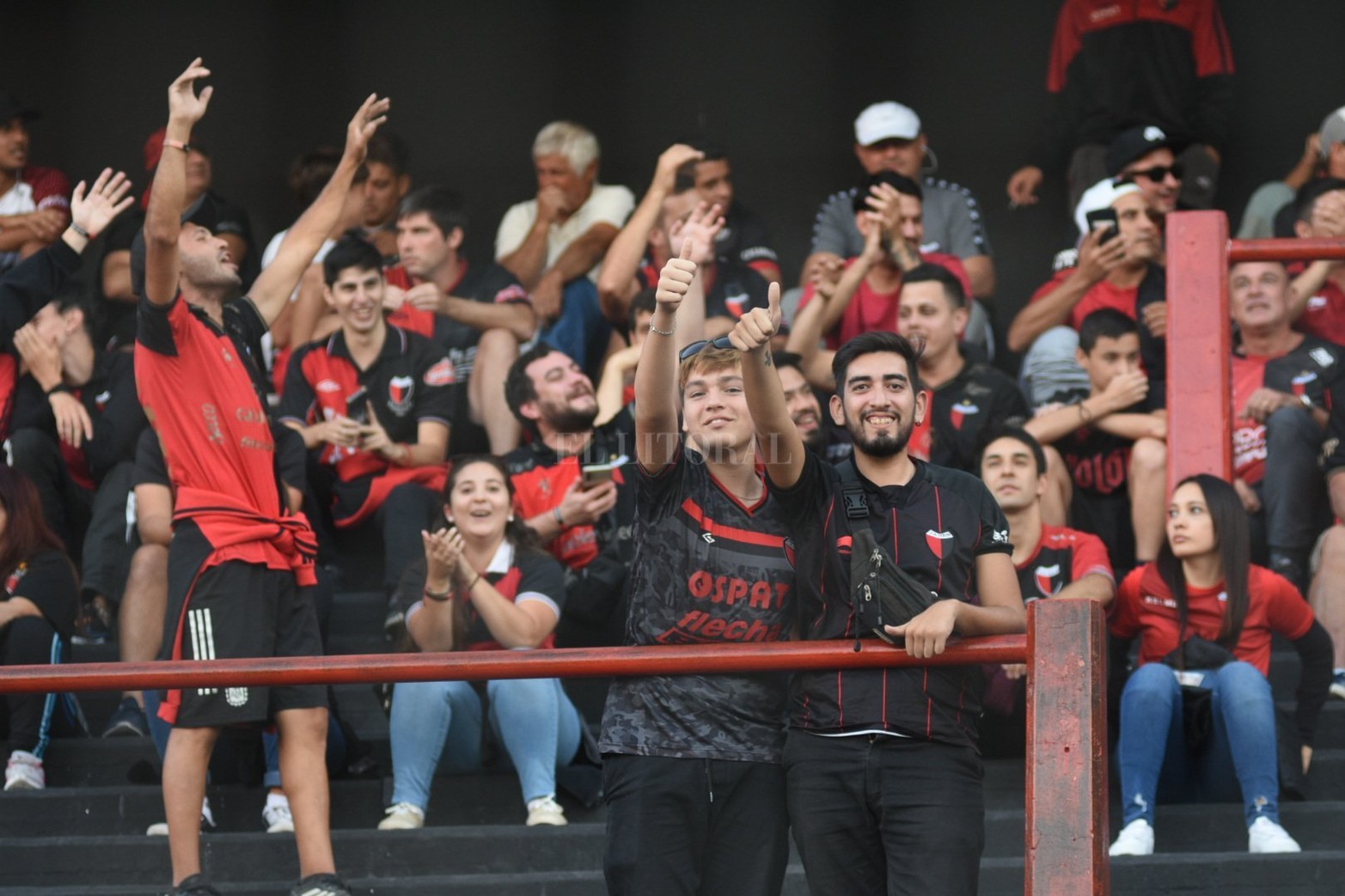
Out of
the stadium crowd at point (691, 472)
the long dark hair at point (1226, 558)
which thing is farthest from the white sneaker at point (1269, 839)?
the long dark hair at point (1226, 558)

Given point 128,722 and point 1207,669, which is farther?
point 128,722

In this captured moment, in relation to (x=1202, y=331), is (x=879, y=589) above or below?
below

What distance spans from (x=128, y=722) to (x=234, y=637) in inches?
56.9

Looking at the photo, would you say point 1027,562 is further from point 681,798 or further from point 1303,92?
point 1303,92

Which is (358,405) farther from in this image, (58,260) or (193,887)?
(193,887)

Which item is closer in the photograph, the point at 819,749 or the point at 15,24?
the point at 819,749

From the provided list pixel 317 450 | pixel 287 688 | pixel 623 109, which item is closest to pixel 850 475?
pixel 287 688

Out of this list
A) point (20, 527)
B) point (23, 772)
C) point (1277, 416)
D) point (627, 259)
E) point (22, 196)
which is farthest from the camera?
point (22, 196)

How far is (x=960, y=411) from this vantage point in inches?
263

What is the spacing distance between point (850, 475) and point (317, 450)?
128 inches

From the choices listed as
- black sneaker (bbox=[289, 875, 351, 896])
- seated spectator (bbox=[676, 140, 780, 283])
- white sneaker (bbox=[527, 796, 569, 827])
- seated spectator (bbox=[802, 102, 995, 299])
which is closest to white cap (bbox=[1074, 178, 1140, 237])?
seated spectator (bbox=[802, 102, 995, 299])

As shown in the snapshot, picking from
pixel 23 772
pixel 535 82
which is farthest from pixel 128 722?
pixel 535 82

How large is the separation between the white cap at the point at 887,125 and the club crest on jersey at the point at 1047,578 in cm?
308

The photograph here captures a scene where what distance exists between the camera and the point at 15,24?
992cm
